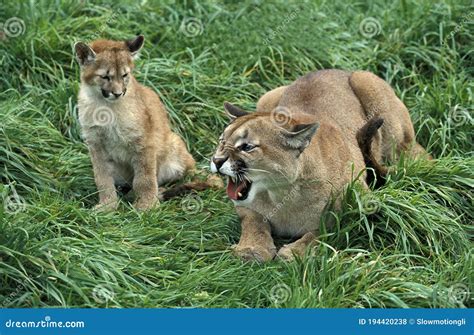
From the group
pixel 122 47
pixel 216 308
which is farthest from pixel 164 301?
pixel 122 47

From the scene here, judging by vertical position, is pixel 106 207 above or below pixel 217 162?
below

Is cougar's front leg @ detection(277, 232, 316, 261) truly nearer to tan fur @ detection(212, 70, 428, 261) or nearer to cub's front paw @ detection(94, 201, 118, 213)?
tan fur @ detection(212, 70, 428, 261)

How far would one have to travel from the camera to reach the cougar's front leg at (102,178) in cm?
941

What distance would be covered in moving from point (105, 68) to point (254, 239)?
211 centimetres

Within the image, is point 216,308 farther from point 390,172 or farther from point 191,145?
point 191,145

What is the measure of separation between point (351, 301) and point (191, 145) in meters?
3.70

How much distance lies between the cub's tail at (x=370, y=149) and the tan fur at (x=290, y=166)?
87mm

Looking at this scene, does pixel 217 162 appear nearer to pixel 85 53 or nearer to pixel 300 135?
pixel 300 135

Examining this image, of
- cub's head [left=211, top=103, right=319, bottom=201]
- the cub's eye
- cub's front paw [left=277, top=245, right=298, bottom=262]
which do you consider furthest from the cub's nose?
cub's front paw [left=277, top=245, right=298, bottom=262]

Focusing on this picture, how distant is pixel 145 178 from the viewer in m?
9.56

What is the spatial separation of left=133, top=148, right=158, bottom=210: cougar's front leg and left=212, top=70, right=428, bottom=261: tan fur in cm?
110

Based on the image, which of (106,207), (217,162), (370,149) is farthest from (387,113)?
(106,207)

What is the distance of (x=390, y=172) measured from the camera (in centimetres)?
935

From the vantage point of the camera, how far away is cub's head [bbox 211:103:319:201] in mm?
8141
